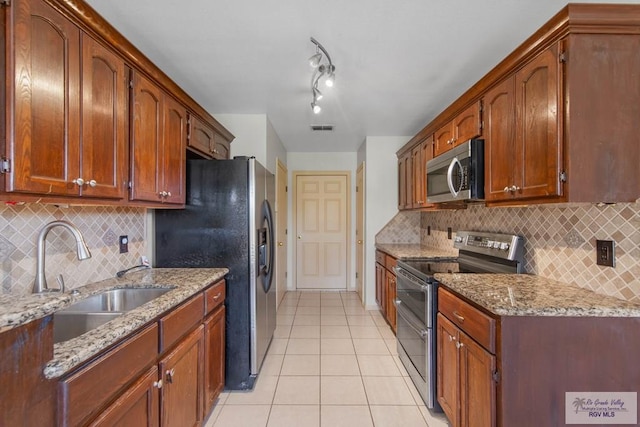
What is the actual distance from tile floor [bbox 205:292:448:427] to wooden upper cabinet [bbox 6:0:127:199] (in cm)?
160

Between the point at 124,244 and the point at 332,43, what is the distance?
6.03ft

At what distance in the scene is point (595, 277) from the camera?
152cm

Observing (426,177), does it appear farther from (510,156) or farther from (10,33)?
(10,33)

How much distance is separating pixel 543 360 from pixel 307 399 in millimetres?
1482

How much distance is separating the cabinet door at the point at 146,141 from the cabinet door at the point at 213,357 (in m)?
0.84

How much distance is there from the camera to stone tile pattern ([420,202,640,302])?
1381mm

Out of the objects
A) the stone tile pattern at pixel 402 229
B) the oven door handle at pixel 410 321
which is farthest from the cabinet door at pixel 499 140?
the stone tile pattern at pixel 402 229

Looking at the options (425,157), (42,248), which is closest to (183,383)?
(42,248)

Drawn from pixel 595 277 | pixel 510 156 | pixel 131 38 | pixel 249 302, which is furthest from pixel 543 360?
pixel 131 38

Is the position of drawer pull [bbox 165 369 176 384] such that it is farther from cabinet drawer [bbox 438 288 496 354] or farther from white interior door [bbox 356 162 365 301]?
white interior door [bbox 356 162 365 301]

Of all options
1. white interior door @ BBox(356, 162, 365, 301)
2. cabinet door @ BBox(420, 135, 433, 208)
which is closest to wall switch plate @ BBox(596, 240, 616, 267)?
cabinet door @ BBox(420, 135, 433, 208)

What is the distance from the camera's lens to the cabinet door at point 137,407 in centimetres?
102

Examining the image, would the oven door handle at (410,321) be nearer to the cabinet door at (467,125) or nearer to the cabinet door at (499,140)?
the cabinet door at (499,140)

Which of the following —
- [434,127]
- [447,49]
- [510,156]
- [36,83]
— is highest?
[447,49]
